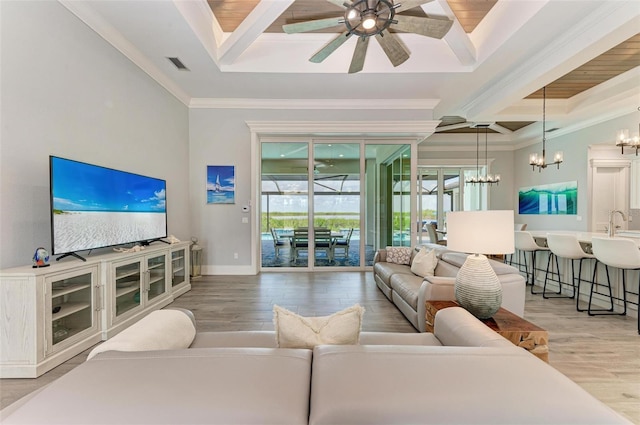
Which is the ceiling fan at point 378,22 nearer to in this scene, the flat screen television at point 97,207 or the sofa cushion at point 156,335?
the flat screen television at point 97,207

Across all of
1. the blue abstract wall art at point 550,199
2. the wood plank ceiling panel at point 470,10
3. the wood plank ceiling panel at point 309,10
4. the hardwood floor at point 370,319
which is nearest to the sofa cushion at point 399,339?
the hardwood floor at point 370,319

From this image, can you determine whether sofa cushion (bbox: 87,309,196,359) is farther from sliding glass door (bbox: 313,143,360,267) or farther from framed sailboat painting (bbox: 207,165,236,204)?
sliding glass door (bbox: 313,143,360,267)

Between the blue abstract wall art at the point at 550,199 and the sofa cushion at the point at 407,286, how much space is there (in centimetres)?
517

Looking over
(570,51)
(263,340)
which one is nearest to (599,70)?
(570,51)

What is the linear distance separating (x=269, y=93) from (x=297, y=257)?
3.12 meters

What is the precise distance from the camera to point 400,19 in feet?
8.37

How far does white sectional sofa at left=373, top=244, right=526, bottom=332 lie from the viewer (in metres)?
2.51

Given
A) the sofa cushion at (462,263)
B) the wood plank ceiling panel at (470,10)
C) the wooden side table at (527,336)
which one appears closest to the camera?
the wooden side table at (527,336)

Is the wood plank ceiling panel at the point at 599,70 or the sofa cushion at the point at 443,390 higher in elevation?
the wood plank ceiling panel at the point at 599,70

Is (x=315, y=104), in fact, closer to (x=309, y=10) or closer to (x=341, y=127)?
(x=341, y=127)

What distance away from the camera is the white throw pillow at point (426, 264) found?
142 inches

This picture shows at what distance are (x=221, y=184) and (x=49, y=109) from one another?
9.48 ft

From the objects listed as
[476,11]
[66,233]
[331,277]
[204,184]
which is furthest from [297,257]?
[476,11]

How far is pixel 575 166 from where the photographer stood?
624 centimetres
